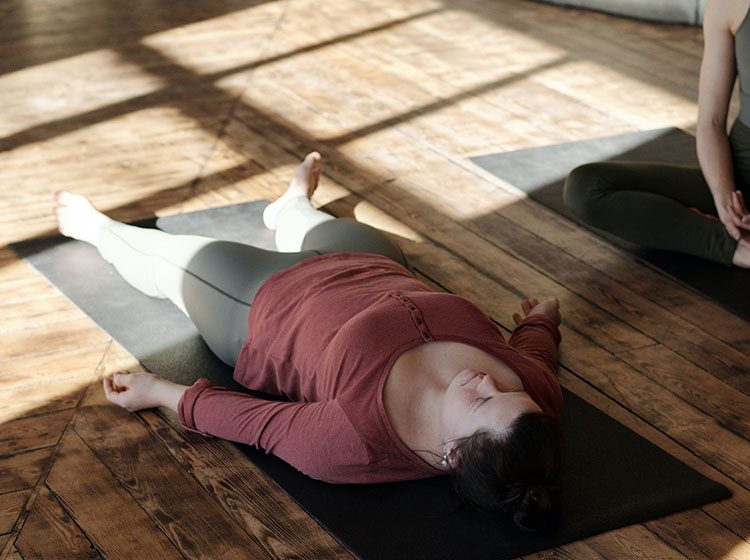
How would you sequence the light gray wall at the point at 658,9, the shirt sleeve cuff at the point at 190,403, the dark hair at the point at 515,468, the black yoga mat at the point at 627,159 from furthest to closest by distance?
the light gray wall at the point at 658,9 < the black yoga mat at the point at 627,159 < the shirt sleeve cuff at the point at 190,403 < the dark hair at the point at 515,468

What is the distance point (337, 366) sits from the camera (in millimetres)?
1879

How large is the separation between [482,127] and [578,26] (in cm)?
141

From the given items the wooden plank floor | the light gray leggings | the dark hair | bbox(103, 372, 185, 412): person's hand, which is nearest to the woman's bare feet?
the light gray leggings

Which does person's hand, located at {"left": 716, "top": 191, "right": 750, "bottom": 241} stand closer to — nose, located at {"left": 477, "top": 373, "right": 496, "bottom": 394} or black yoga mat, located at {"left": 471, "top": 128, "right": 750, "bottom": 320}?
black yoga mat, located at {"left": 471, "top": 128, "right": 750, "bottom": 320}

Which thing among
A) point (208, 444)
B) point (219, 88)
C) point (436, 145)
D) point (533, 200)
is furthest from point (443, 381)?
point (219, 88)

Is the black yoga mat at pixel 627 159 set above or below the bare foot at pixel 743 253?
below

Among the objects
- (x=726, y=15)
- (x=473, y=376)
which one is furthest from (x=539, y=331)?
(x=726, y=15)

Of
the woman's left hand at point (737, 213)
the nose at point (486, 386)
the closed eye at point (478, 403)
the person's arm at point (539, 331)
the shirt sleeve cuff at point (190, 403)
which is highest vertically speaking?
the nose at point (486, 386)

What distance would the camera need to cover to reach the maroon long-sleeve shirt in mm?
1834

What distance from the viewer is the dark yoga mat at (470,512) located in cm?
180

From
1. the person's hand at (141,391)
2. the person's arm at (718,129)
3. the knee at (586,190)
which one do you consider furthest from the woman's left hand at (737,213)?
the person's hand at (141,391)

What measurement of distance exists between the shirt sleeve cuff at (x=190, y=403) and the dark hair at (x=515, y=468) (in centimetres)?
53

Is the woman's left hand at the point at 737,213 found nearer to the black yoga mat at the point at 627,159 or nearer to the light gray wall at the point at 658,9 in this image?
the black yoga mat at the point at 627,159

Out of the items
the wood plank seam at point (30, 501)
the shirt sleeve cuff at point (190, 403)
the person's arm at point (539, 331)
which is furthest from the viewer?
the person's arm at point (539, 331)
